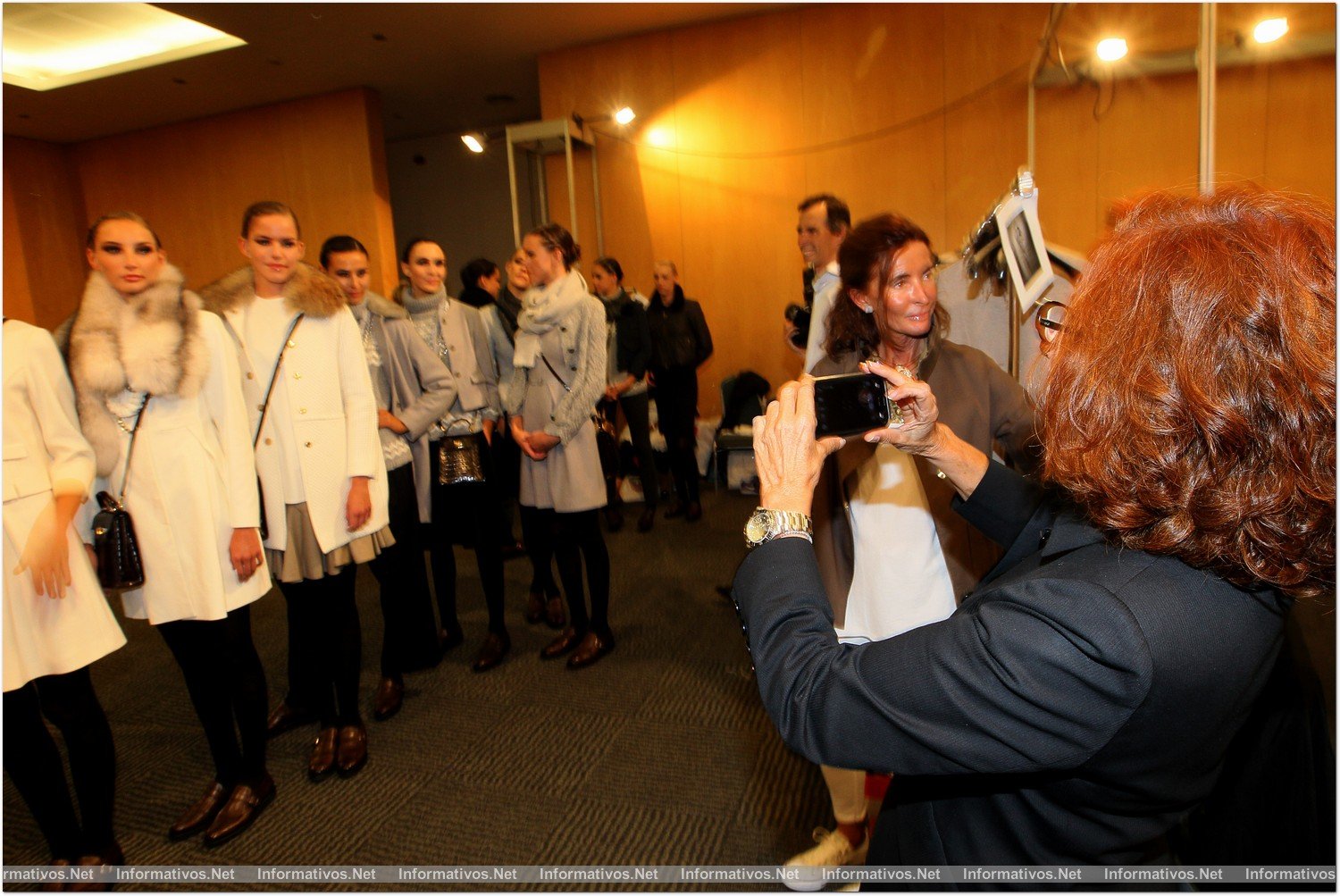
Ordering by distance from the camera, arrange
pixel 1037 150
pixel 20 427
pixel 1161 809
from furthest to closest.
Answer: pixel 1037 150 → pixel 20 427 → pixel 1161 809

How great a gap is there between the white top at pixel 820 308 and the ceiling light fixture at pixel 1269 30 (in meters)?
0.96

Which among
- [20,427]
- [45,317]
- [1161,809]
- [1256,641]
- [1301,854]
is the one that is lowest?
[1301,854]

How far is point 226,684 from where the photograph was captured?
6.59ft

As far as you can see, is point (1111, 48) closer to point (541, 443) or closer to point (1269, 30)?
point (1269, 30)

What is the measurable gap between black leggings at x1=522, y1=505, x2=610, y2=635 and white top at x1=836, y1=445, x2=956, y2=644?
1.41 meters

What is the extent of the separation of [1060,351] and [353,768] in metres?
2.31

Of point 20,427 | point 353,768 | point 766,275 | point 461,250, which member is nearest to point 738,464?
point 766,275

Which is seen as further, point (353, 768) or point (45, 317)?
point (45, 317)

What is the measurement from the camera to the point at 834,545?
63.1 inches

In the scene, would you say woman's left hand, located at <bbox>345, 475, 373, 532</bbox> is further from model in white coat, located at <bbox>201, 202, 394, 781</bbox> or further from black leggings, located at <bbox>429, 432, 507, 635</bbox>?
black leggings, located at <bbox>429, 432, 507, 635</bbox>

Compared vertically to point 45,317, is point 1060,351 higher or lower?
lower

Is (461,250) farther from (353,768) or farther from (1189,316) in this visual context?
(1189,316)

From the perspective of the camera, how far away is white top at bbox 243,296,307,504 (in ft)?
6.82

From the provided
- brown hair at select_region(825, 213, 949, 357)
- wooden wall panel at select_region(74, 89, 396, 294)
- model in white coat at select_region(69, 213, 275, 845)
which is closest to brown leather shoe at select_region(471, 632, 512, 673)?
model in white coat at select_region(69, 213, 275, 845)
